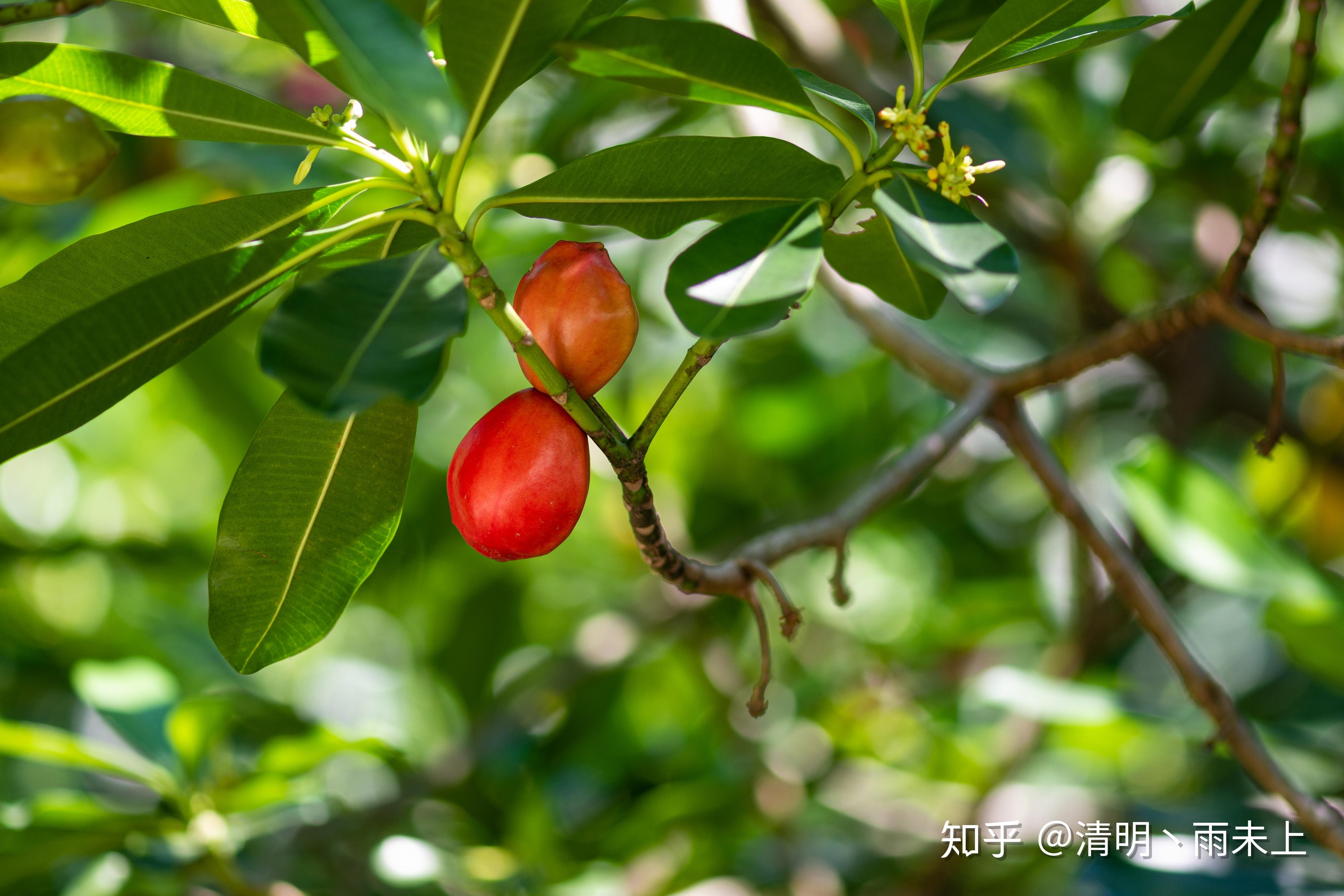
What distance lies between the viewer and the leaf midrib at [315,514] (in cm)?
72

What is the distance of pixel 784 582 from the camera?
204 cm

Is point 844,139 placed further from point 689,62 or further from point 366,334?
point 366,334

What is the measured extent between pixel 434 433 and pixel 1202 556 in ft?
4.25

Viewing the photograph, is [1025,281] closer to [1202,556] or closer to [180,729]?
[1202,556]

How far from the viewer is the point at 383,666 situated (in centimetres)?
226

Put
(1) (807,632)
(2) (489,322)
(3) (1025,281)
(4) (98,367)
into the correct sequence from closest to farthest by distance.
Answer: (4) (98,367), (2) (489,322), (3) (1025,281), (1) (807,632)

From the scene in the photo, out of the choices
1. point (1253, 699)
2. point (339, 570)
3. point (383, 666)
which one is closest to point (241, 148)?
point (339, 570)

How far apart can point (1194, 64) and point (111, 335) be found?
110cm

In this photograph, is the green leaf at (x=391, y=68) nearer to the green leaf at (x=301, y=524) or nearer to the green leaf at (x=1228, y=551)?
the green leaf at (x=301, y=524)

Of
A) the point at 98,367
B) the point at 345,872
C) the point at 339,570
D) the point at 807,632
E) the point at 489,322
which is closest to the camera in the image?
the point at 98,367

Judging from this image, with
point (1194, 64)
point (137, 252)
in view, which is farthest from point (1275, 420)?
point (137, 252)

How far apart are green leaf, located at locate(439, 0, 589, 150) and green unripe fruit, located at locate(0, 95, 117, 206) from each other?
292mm

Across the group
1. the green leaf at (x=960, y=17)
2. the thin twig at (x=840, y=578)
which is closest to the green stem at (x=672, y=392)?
the thin twig at (x=840, y=578)

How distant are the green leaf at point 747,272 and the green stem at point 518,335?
0.10m
